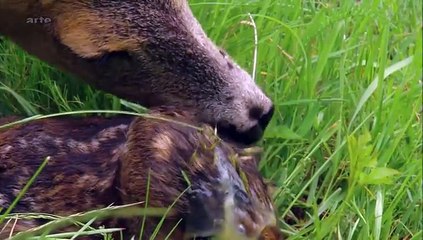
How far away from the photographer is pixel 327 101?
3.42m

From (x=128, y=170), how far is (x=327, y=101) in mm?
1017

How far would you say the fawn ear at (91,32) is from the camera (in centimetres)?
291

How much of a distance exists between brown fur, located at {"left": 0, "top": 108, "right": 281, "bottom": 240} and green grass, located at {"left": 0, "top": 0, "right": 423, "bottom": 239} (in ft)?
1.22

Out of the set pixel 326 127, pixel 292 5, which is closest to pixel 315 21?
pixel 292 5

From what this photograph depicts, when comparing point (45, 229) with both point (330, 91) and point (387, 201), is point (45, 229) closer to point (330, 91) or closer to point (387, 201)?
point (387, 201)

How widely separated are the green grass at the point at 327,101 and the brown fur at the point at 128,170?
37 cm

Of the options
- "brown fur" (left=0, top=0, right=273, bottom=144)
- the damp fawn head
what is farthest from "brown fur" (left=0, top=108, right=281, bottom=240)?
"brown fur" (left=0, top=0, right=273, bottom=144)

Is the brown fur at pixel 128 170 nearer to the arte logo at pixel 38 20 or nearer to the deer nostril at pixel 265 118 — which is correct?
the deer nostril at pixel 265 118

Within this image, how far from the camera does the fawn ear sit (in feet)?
9.55

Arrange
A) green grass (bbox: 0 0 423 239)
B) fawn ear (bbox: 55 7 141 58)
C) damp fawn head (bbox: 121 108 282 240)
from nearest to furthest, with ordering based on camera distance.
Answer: damp fawn head (bbox: 121 108 282 240) < fawn ear (bbox: 55 7 141 58) < green grass (bbox: 0 0 423 239)

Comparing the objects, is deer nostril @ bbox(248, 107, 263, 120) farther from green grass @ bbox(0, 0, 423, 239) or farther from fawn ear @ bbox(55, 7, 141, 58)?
fawn ear @ bbox(55, 7, 141, 58)

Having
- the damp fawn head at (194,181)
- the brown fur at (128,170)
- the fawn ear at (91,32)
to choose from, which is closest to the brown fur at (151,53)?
the fawn ear at (91,32)

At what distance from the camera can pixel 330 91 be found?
3.51 metres

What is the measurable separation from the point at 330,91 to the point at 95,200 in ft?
3.70
